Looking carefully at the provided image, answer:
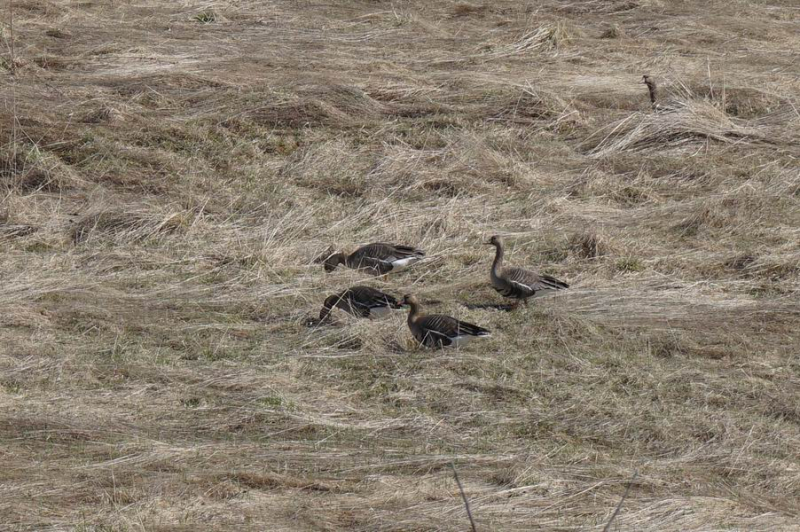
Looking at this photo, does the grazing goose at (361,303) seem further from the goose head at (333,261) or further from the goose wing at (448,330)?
the goose head at (333,261)

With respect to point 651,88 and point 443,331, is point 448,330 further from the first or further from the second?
point 651,88

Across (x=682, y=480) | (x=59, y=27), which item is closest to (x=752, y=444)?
(x=682, y=480)

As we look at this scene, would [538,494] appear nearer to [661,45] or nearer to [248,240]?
[248,240]

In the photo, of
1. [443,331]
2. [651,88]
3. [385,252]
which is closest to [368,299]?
[443,331]

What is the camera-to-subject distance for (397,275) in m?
10.7

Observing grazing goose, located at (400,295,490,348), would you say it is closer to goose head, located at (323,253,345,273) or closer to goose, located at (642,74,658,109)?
goose head, located at (323,253,345,273)

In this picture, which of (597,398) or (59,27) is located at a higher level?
(59,27)

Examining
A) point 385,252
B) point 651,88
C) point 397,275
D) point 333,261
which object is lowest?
point 397,275

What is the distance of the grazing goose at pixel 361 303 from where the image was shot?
30.8ft

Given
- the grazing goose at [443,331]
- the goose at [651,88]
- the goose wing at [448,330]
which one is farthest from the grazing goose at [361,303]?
the goose at [651,88]

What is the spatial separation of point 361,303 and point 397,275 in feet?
4.36

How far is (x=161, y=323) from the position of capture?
945 centimetres

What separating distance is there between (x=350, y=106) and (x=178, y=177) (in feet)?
8.51

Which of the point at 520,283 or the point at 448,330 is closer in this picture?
the point at 448,330
